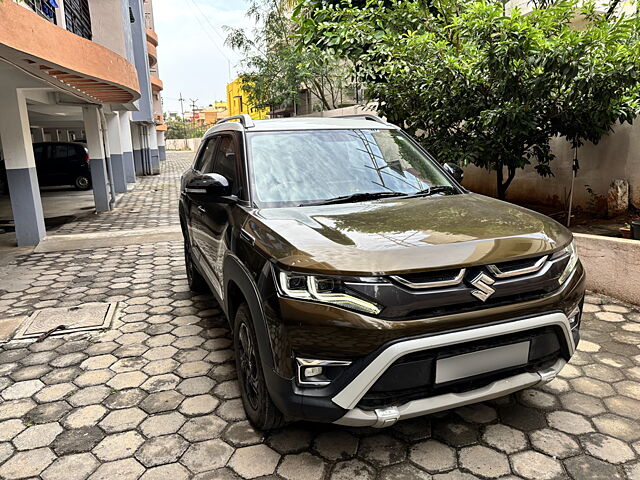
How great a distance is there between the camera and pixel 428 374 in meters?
2.06

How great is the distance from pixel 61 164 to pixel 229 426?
50.6 ft

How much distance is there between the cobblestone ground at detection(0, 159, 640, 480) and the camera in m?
2.32

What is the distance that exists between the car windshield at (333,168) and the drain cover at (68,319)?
2.27 metres

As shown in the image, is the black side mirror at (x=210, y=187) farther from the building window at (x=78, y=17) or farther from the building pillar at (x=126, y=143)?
the building pillar at (x=126, y=143)

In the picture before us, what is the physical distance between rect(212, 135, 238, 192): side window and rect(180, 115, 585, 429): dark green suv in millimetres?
357

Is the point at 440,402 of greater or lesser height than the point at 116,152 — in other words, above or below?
below

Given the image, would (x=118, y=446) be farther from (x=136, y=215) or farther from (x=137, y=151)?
(x=137, y=151)

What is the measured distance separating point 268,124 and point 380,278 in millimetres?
1824

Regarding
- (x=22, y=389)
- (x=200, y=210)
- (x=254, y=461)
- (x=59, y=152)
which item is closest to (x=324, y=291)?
(x=254, y=461)

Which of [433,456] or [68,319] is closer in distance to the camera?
[433,456]

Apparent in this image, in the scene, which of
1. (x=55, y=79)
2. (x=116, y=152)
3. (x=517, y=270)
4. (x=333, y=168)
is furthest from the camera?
(x=116, y=152)

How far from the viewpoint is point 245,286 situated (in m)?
2.44

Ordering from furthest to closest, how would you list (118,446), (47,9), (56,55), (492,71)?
(47,9)
(56,55)
(492,71)
(118,446)

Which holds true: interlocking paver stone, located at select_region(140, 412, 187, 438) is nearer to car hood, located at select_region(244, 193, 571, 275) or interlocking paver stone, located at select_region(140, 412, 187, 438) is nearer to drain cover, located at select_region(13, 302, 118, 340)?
car hood, located at select_region(244, 193, 571, 275)
